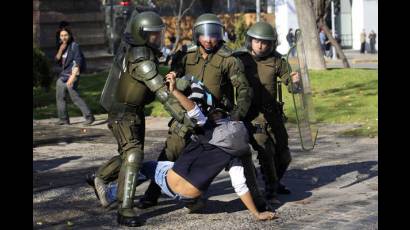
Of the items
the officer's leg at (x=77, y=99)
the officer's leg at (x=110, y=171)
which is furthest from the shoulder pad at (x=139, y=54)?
the officer's leg at (x=77, y=99)

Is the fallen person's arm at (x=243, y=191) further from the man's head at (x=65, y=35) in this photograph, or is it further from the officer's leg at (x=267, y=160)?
the man's head at (x=65, y=35)

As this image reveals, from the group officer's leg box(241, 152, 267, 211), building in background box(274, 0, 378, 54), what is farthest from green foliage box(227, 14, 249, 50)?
building in background box(274, 0, 378, 54)

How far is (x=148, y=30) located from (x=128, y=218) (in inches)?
60.4

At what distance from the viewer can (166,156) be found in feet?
25.7

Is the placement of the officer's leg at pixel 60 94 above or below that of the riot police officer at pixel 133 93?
below

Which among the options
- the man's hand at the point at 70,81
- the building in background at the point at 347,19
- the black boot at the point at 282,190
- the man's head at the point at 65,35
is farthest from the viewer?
the building in background at the point at 347,19

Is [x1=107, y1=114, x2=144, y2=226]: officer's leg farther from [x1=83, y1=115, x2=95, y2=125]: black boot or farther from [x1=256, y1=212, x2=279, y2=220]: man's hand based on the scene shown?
[x1=83, y1=115, x2=95, y2=125]: black boot

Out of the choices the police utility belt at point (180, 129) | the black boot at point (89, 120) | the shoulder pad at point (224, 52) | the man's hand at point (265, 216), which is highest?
the shoulder pad at point (224, 52)

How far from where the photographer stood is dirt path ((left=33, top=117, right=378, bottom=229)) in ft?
24.1

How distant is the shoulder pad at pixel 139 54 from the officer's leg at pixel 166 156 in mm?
915

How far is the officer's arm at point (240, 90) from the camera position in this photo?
24.8 ft

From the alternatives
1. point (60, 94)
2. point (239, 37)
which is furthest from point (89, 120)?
point (239, 37)

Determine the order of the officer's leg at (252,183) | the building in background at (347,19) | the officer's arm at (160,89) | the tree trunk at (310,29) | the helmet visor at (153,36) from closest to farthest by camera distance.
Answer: the officer's arm at (160,89), the helmet visor at (153,36), the officer's leg at (252,183), the tree trunk at (310,29), the building in background at (347,19)
